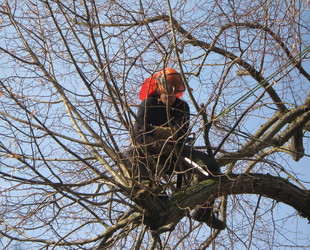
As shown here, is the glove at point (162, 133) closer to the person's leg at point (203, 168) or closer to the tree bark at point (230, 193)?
the person's leg at point (203, 168)

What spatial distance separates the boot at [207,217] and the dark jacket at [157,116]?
1060 mm

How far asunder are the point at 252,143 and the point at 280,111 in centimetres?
99

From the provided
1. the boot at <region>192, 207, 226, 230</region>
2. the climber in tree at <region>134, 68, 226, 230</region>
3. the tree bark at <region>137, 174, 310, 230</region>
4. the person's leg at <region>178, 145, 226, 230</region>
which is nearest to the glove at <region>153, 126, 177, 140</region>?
the climber in tree at <region>134, 68, 226, 230</region>

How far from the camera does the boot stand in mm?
5344

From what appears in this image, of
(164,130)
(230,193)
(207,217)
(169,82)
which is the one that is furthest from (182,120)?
(207,217)

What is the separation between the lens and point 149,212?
4641mm

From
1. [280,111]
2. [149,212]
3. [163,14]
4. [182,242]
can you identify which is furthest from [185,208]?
[280,111]

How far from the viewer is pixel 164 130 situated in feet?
15.5

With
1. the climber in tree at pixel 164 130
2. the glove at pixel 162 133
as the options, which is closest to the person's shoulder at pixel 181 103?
the climber in tree at pixel 164 130

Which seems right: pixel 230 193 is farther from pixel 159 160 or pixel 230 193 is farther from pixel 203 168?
pixel 159 160

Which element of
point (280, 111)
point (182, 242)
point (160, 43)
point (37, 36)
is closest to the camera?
point (160, 43)

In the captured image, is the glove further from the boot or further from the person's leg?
the boot

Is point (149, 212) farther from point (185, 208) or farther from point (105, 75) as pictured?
point (105, 75)

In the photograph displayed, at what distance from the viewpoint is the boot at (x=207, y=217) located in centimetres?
534
